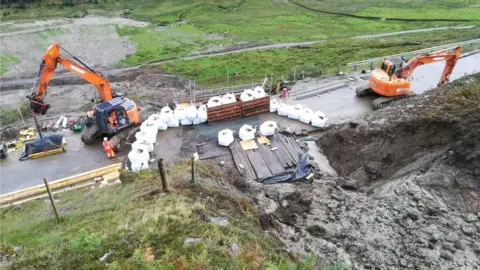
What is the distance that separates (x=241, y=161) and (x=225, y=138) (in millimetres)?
1746

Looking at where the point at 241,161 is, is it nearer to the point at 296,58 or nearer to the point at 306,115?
the point at 306,115

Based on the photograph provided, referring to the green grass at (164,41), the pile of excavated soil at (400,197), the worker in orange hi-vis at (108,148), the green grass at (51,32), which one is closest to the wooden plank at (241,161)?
the pile of excavated soil at (400,197)

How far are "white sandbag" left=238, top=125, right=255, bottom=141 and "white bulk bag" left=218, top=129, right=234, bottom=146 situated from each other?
1.70 feet

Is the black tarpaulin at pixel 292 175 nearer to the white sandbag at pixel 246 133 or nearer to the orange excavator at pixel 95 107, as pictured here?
the white sandbag at pixel 246 133

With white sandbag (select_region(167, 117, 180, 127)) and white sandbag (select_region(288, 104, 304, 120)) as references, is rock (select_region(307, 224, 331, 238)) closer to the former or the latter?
white sandbag (select_region(288, 104, 304, 120))

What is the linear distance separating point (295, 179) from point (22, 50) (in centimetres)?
4340

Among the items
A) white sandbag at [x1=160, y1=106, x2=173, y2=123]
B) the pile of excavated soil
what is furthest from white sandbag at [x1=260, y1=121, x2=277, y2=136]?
white sandbag at [x1=160, y1=106, x2=173, y2=123]

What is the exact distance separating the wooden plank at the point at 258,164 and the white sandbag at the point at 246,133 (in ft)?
3.28

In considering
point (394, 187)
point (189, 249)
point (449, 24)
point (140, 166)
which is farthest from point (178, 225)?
point (449, 24)

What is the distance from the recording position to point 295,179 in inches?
611

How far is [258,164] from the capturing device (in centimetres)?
1661

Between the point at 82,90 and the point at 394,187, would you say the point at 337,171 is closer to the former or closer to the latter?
the point at 394,187

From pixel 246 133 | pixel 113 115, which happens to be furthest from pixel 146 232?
pixel 113 115

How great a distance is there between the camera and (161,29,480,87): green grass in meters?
33.1
